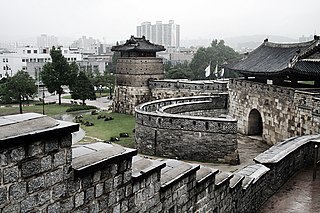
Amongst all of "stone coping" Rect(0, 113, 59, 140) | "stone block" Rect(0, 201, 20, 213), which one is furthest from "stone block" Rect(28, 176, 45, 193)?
"stone coping" Rect(0, 113, 59, 140)

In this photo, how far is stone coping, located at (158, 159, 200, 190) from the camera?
247 inches

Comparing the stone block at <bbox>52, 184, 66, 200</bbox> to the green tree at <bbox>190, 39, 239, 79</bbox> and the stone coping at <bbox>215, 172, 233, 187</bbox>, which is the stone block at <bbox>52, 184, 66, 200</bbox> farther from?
the green tree at <bbox>190, 39, 239, 79</bbox>

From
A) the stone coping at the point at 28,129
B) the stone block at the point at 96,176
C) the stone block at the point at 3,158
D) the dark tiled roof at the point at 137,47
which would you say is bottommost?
the stone block at the point at 96,176

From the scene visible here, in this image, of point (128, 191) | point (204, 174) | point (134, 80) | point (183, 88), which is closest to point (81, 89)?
point (134, 80)

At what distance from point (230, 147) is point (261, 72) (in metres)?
7.38

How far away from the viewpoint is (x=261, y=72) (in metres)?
25.3

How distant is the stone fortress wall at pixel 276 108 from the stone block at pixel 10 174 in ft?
59.1

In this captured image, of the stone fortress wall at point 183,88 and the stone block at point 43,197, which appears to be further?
the stone fortress wall at point 183,88

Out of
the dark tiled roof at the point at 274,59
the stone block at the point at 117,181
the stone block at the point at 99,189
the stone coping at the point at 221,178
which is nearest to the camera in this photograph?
the stone block at the point at 99,189

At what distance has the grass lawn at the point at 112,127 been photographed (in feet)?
87.5

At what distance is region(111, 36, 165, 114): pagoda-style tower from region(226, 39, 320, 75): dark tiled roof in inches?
392

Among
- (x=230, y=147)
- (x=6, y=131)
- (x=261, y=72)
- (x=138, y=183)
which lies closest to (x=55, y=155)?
(x=6, y=131)

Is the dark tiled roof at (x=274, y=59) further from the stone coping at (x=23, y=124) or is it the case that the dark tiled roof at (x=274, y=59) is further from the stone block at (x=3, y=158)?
the stone block at (x=3, y=158)

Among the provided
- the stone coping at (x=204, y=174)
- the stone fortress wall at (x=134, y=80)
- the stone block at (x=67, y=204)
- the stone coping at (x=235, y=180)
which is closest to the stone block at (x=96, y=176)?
the stone block at (x=67, y=204)
